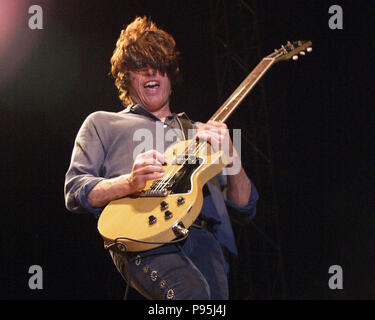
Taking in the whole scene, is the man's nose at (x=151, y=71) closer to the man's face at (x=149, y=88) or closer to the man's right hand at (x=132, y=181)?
the man's face at (x=149, y=88)

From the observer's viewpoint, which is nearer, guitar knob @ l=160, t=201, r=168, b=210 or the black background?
guitar knob @ l=160, t=201, r=168, b=210

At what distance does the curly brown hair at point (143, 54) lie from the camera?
2.82 meters

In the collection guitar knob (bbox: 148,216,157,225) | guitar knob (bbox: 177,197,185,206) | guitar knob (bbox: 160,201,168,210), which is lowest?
guitar knob (bbox: 148,216,157,225)

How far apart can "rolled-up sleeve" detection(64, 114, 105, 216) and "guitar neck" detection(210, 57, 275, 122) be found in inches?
25.9

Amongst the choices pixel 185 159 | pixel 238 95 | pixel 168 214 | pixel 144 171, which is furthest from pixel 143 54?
pixel 168 214

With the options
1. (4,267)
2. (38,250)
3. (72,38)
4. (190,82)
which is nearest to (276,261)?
(190,82)

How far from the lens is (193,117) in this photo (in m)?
4.93

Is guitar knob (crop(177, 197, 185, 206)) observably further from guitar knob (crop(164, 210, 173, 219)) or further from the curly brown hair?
the curly brown hair

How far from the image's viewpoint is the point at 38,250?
4574mm

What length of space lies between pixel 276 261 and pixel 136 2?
3.05m

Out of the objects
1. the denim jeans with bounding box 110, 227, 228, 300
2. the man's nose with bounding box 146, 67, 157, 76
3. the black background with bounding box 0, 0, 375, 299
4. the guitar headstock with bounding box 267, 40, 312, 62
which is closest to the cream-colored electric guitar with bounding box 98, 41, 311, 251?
the denim jeans with bounding box 110, 227, 228, 300

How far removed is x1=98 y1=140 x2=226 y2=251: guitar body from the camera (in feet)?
6.42

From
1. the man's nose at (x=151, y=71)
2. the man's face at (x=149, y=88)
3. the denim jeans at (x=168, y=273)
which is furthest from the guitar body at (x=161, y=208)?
the man's nose at (x=151, y=71)

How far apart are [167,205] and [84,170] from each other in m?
0.59
